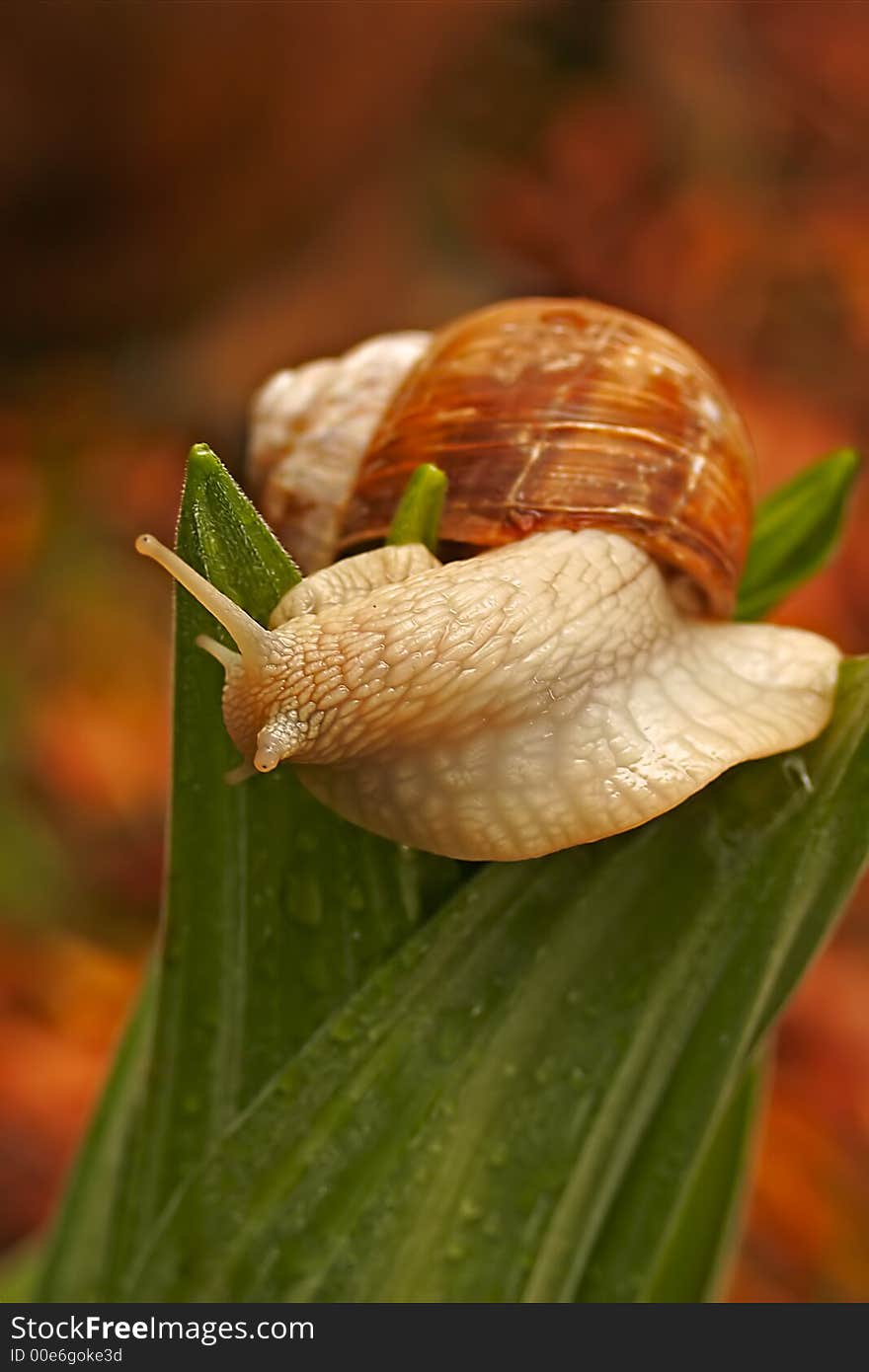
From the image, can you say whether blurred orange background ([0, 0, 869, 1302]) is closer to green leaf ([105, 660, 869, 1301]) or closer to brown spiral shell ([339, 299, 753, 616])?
green leaf ([105, 660, 869, 1301])

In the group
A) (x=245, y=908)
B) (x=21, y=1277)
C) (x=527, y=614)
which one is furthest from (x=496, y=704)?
(x=21, y=1277)

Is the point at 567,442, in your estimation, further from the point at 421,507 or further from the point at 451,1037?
the point at 451,1037

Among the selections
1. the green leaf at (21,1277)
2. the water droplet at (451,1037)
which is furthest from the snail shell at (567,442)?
the green leaf at (21,1277)

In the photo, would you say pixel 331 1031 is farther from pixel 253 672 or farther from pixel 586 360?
pixel 586 360

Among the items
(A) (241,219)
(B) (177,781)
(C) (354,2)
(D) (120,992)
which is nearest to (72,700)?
(D) (120,992)

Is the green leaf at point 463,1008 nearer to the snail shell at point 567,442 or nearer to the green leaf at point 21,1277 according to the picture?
the snail shell at point 567,442

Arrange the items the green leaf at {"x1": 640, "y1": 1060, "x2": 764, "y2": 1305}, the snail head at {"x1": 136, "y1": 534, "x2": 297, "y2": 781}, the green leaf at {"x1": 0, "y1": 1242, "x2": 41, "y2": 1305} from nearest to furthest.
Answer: the snail head at {"x1": 136, "y1": 534, "x2": 297, "y2": 781} → the green leaf at {"x1": 640, "y1": 1060, "x2": 764, "y2": 1305} → the green leaf at {"x1": 0, "y1": 1242, "x2": 41, "y2": 1305}

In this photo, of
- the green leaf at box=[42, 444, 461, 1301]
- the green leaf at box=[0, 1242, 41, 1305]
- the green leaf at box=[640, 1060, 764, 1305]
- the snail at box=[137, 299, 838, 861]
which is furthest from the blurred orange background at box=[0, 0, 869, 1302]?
the snail at box=[137, 299, 838, 861]
